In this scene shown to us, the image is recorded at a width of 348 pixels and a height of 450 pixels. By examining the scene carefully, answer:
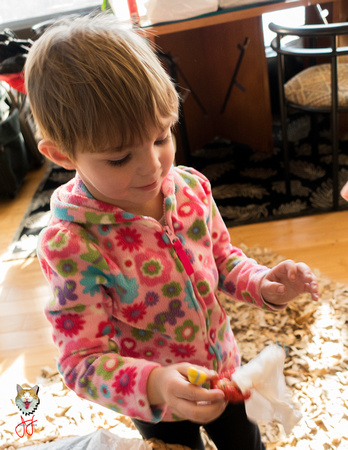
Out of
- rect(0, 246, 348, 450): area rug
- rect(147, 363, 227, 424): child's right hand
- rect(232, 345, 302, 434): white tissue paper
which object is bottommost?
rect(0, 246, 348, 450): area rug

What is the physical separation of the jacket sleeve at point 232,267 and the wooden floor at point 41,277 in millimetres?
1036

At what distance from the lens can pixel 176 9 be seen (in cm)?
204

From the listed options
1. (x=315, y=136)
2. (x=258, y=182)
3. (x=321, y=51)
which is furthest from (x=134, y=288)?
(x=315, y=136)

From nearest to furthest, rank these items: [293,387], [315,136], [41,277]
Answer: [293,387]
[41,277]
[315,136]

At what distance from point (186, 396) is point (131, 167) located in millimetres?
313

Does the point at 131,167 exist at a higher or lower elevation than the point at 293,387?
higher

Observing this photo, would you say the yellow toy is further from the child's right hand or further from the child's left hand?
the child's left hand

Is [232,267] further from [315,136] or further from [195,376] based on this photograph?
[315,136]

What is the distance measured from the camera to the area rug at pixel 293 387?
1.34 meters

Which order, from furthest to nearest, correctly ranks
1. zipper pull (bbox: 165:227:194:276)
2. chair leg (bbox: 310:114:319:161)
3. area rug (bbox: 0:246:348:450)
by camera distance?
chair leg (bbox: 310:114:319:161) → area rug (bbox: 0:246:348:450) → zipper pull (bbox: 165:227:194:276)

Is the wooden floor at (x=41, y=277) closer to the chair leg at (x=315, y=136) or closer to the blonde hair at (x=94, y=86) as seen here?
the chair leg at (x=315, y=136)

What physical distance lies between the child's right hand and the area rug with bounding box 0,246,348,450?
2.21ft

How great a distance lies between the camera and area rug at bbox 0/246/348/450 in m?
1.34

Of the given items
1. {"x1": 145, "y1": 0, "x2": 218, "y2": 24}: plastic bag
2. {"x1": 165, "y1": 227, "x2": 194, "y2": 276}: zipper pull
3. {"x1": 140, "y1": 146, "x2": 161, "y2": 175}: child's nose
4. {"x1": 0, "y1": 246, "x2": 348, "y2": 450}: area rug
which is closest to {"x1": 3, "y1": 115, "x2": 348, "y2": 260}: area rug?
{"x1": 0, "y1": 246, "x2": 348, "y2": 450}: area rug
